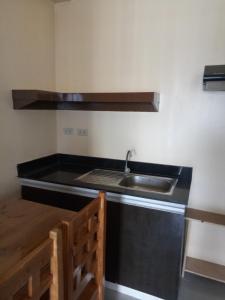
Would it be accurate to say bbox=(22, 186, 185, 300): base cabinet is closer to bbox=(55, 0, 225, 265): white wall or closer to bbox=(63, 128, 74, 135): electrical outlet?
bbox=(55, 0, 225, 265): white wall

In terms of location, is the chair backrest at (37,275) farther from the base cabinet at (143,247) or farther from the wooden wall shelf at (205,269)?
the wooden wall shelf at (205,269)

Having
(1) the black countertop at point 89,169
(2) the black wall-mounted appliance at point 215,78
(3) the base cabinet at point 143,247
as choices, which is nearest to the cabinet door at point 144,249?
(3) the base cabinet at point 143,247

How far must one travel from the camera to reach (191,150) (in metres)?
1.86

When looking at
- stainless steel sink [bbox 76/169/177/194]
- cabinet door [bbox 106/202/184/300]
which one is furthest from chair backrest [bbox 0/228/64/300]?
stainless steel sink [bbox 76/169/177/194]

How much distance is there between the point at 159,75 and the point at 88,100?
64cm

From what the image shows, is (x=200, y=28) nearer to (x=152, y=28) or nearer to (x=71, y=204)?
(x=152, y=28)

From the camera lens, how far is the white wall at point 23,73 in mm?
1689

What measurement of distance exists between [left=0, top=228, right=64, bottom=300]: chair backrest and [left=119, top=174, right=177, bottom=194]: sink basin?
111cm

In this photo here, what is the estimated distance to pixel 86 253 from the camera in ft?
3.53

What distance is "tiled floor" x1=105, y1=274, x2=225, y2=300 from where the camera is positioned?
1713 mm

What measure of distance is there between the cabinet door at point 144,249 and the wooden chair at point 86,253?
0.42 metres

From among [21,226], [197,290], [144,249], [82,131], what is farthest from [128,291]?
[82,131]

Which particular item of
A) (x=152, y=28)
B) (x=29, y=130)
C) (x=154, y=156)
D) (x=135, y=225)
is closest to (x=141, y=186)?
(x=154, y=156)

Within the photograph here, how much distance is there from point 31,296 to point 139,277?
44.9 inches
